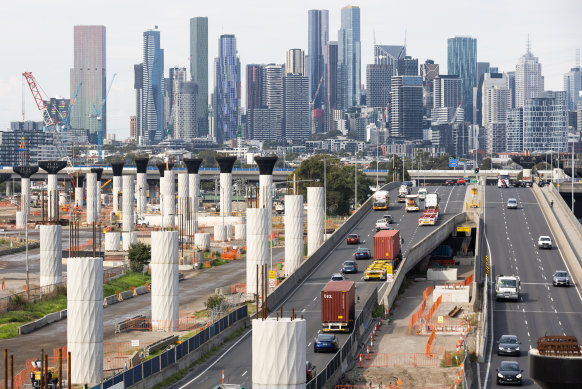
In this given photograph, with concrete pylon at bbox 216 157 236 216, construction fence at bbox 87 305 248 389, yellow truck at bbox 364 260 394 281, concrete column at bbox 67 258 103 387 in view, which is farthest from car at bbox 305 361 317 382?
concrete pylon at bbox 216 157 236 216

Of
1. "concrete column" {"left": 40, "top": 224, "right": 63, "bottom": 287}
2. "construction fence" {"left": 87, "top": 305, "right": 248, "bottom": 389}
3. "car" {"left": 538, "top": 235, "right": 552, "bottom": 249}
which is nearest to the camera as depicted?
"construction fence" {"left": 87, "top": 305, "right": 248, "bottom": 389}

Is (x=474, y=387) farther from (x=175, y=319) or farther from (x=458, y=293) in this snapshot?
(x=458, y=293)

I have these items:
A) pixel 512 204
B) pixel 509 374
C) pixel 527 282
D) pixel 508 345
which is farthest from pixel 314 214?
pixel 509 374

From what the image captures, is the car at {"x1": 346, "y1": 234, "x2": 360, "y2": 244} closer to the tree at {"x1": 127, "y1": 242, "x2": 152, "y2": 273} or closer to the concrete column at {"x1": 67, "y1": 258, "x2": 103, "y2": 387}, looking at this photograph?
the tree at {"x1": 127, "y1": 242, "x2": 152, "y2": 273}

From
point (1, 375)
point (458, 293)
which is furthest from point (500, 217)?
point (1, 375)

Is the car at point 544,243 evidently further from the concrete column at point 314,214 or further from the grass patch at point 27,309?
the grass patch at point 27,309

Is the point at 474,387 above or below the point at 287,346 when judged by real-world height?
below

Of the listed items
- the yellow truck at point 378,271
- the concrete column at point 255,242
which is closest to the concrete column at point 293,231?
the concrete column at point 255,242
